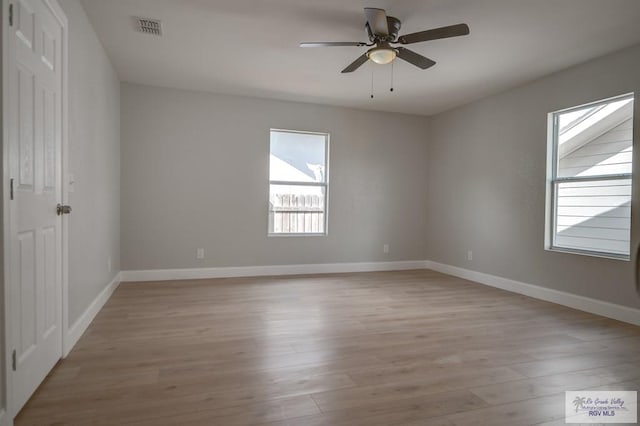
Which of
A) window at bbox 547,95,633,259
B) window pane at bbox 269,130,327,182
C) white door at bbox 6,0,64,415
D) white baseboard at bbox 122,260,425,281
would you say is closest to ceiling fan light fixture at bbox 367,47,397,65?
white door at bbox 6,0,64,415

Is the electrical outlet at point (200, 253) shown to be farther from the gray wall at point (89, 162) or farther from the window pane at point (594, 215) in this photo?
the window pane at point (594, 215)

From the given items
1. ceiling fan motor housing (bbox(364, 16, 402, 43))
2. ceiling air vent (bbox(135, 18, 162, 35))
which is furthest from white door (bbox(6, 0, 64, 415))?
ceiling fan motor housing (bbox(364, 16, 402, 43))

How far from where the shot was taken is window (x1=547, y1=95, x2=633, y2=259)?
3.45 meters

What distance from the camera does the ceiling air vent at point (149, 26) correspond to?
10.0 ft

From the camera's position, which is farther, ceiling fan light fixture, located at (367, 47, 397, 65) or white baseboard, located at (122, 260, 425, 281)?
white baseboard, located at (122, 260, 425, 281)

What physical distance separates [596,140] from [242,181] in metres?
4.18

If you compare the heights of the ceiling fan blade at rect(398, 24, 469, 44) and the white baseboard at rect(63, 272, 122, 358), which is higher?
the ceiling fan blade at rect(398, 24, 469, 44)

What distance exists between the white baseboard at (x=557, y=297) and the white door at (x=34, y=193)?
4511 millimetres

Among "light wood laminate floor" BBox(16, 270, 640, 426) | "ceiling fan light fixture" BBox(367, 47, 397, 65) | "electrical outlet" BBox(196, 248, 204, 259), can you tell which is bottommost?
"light wood laminate floor" BBox(16, 270, 640, 426)

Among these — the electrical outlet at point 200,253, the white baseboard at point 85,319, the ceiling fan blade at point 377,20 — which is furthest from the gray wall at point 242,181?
the ceiling fan blade at point 377,20

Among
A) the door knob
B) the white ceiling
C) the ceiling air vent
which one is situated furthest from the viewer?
the ceiling air vent

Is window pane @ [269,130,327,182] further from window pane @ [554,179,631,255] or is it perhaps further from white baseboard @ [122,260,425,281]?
window pane @ [554,179,631,255]

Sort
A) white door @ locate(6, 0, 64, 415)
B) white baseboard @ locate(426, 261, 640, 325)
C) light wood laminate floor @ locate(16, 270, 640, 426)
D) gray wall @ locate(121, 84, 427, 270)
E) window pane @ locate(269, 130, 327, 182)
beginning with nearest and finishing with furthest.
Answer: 1. white door @ locate(6, 0, 64, 415)
2. light wood laminate floor @ locate(16, 270, 640, 426)
3. white baseboard @ locate(426, 261, 640, 325)
4. gray wall @ locate(121, 84, 427, 270)
5. window pane @ locate(269, 130, 327, 182)

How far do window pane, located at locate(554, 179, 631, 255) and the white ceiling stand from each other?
1.31m
